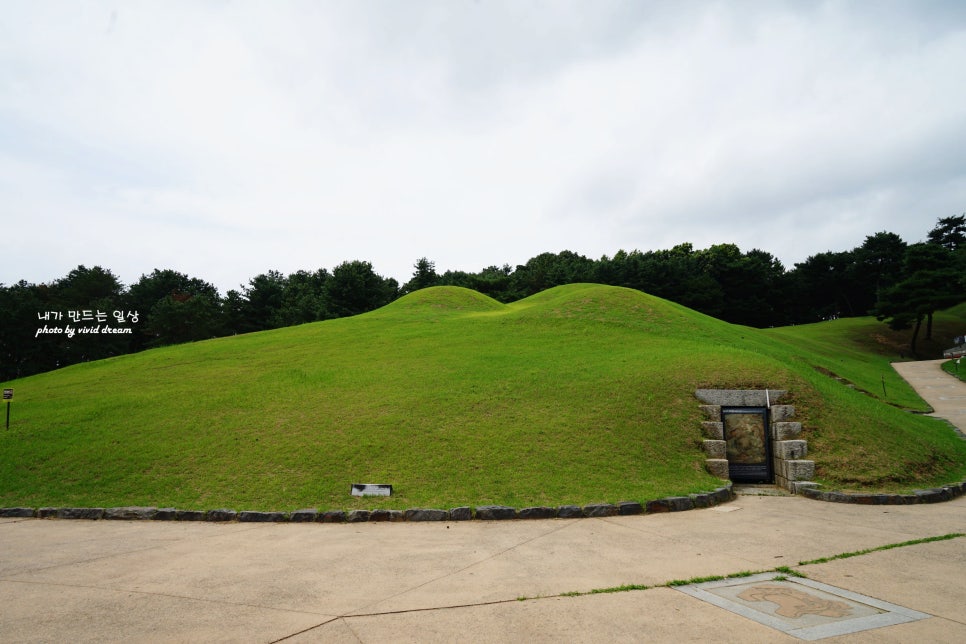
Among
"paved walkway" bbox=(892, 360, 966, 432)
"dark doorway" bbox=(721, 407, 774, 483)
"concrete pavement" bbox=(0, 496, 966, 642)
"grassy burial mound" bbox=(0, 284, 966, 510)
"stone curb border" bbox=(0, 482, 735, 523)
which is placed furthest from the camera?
"paved walkway" bbox=(892, 360, 966, 432)

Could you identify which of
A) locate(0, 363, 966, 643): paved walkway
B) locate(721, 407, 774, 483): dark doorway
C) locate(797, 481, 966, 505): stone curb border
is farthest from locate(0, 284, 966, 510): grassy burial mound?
locate(0, 363, 966, 643): paved walkway

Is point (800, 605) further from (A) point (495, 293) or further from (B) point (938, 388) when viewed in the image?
(A) point (495, 293)

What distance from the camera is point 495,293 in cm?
6481

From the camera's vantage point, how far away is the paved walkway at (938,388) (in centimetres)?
2135

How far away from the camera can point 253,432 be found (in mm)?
13555

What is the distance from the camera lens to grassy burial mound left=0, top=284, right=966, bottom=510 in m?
10.7

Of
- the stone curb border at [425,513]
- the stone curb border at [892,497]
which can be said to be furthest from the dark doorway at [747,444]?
the stone curb border at [425,513]

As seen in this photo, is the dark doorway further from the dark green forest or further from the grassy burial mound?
the dark green forest

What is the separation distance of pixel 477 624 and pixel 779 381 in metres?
12.3

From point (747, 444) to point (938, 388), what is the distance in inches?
957

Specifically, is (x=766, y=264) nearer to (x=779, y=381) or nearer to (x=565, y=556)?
(x=779, y=381)

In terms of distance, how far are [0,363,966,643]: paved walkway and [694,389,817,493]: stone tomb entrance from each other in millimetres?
2057

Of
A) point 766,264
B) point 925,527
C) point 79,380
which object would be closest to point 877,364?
point 925,527

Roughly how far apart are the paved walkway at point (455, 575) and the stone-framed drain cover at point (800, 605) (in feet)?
0.33
